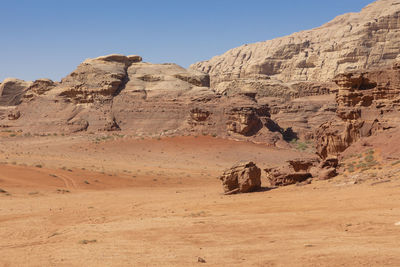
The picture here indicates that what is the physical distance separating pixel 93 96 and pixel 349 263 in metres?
50.8

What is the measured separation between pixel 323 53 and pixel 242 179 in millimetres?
87403

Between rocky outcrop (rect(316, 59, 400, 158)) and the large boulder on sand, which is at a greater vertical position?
rocky outcrop (rect(316, 59, 400, 158))

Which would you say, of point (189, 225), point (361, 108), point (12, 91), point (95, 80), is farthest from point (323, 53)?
point (189, 225)

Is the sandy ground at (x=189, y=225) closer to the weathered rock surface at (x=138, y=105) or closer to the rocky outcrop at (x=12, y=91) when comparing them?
the weathered rock surface at (x=138, y=105)

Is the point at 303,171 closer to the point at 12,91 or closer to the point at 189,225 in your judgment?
the point at 189,225

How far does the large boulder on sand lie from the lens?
16859 mm

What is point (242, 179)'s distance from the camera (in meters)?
16.9

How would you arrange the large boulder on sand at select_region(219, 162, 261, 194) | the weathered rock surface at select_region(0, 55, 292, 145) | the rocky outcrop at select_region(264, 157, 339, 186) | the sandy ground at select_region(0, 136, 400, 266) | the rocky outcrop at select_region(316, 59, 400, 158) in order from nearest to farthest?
the sandy ground at select_region(0, 136, 400, 266) < the rocky outcrop at select_region(264, 157, 339, 186) < the large boulder on sand at select_region(219, 162, 261, 194) < the rocky outcrop at select_region(316, 59, 400, 158) < the weathered rock surface at select_region(0, 55, 292, 145)

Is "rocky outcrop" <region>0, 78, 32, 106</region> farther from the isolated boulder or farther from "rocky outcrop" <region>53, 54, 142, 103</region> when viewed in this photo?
the isolated boulder

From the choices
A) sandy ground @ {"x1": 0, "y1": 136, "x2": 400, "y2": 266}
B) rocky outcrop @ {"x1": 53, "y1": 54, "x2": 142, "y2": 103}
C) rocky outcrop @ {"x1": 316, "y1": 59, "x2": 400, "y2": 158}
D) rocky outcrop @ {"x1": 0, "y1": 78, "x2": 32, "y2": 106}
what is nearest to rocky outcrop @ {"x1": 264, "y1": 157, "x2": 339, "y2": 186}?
sandy ground @ {"x1": 0, "y1": 136, "x2": 400, "y2": 266}

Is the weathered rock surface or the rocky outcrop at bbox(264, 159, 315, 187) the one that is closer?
the rocky outcrop at bbox(264, 159, 315, 187)

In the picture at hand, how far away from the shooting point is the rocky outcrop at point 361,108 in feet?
67.1

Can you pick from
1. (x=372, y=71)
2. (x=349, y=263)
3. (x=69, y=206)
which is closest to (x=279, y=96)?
(x=372, y=71)

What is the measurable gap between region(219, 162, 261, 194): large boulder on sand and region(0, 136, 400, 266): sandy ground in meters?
0.59
